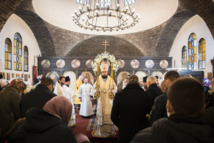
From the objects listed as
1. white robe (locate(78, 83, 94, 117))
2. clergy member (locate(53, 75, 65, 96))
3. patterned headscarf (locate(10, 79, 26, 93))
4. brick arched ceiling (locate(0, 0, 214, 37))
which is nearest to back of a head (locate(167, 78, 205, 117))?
patterned headscarf (locate(10, 79, 26, 93))

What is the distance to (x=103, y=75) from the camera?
5.85 meters

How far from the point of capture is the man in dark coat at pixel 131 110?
9.81 ft

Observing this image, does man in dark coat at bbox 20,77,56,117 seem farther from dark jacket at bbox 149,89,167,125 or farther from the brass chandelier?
the brass chandelier

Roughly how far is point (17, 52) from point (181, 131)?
1251 centimetres

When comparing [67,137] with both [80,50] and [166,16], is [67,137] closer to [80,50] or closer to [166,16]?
[166,16]

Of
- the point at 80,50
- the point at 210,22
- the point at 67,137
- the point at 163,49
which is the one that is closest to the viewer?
the point at 67,137

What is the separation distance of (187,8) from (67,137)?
12.0 metres

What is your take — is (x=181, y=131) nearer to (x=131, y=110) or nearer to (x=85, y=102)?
(x=131, y=110)

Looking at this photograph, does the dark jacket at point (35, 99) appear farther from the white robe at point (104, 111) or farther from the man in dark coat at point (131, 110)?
the white robe at point (104, 111)

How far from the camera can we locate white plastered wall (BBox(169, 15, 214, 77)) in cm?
1121

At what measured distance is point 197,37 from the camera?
1252 centimetres

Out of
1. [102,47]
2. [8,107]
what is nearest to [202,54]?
[102,47]

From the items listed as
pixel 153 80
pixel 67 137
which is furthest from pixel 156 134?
pixel 153 80

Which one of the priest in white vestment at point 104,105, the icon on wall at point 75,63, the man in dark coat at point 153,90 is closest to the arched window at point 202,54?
the priest in white vestment at point 104,105
